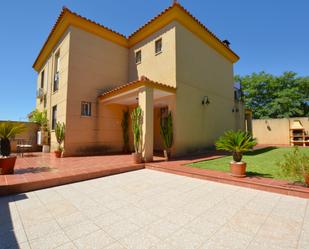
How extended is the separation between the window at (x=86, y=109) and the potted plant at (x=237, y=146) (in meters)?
8.09

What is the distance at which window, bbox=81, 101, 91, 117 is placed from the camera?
10.5 metres

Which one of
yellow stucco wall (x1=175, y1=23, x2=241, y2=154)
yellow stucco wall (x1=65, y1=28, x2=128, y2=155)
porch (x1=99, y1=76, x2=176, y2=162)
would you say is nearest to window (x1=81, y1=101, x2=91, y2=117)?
yellow stucco wall (x1=65, y1=28, x2=128, y2=155)

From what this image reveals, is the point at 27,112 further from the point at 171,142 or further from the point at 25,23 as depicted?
the point at 171,142

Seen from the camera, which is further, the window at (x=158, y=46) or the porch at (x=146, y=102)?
the window at (x=158, y=46)

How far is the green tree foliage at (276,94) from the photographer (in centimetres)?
2482

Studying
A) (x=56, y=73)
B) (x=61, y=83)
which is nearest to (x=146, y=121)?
(x=61, y=83)

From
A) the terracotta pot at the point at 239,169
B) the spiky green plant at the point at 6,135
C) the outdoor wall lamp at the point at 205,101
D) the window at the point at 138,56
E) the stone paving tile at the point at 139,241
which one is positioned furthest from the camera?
the window at the point at 138,56

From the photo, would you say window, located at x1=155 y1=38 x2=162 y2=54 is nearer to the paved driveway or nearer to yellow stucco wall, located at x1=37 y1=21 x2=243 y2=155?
yellow stucco wall, located at x1=37 y1=21 x2=243 y2=155

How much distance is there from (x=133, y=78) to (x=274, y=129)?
15.6 metres

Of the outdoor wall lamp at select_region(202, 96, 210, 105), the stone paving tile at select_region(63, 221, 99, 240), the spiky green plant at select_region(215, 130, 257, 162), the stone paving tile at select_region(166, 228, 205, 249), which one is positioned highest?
the outdoor wall lamp at select_region(202, 96, 210, 105)

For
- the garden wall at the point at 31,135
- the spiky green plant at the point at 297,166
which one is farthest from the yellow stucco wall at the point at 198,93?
the garden wall at the point at 31,135

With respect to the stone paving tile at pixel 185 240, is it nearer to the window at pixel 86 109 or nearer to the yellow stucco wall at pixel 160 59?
the yellow stucco wall at pixel 160 59

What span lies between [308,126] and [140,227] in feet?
66.0

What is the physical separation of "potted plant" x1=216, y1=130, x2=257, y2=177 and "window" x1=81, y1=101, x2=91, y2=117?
809 centimetres
